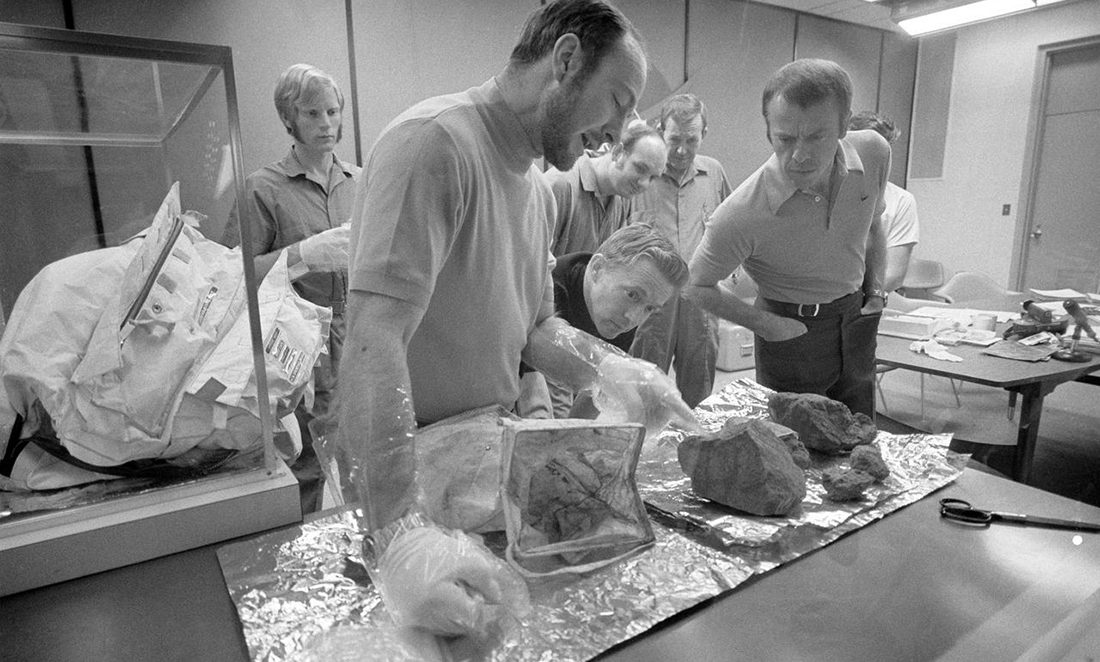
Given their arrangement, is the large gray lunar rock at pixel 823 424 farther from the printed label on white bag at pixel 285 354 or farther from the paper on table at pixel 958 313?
the paper on table at pixel 958 313

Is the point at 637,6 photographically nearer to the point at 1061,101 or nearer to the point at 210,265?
the point at 1061,101

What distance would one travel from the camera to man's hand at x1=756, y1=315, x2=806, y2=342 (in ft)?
5.90

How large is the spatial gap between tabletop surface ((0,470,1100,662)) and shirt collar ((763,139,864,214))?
0.99 m

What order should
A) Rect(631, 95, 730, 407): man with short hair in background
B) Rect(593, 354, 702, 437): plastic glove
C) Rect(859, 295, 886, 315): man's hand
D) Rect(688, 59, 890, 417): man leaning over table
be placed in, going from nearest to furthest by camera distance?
1. Rect(593, 354, 702, 437): plastic glove
2. Rect(688, 59, 890, 417): man leaning over table
3. Rect(859, 295, 886, 315): man's hand
4. Rect(631, 95, 730, 407): man with short hair in background

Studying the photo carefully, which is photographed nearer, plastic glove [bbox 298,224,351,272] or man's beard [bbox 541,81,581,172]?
man's beard [bbox 541,81,581,172]

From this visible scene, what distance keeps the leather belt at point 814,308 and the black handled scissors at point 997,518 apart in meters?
0.87

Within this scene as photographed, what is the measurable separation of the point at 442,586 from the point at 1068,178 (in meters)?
6.06

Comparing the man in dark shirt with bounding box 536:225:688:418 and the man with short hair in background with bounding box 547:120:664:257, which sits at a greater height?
the man with short hair in background with bounding box 547:120:664:257

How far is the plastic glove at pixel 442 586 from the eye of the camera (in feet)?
2.22

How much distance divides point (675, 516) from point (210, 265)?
94cm

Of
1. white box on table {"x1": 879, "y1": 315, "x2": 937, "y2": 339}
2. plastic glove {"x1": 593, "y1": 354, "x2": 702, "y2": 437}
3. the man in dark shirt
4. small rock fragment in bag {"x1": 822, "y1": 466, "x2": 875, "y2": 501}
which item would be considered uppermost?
the man in dark shirt

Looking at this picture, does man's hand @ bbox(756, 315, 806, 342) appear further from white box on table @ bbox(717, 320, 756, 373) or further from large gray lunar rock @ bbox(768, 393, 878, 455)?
white box on table @ bbox(717, 320, 756, 373)

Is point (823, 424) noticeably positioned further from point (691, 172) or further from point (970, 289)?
point (970, 289)

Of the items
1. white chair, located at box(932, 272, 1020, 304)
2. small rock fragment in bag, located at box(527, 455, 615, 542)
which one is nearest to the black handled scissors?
small rock fragment in bag, located at box(527, 455, 615, 542)
